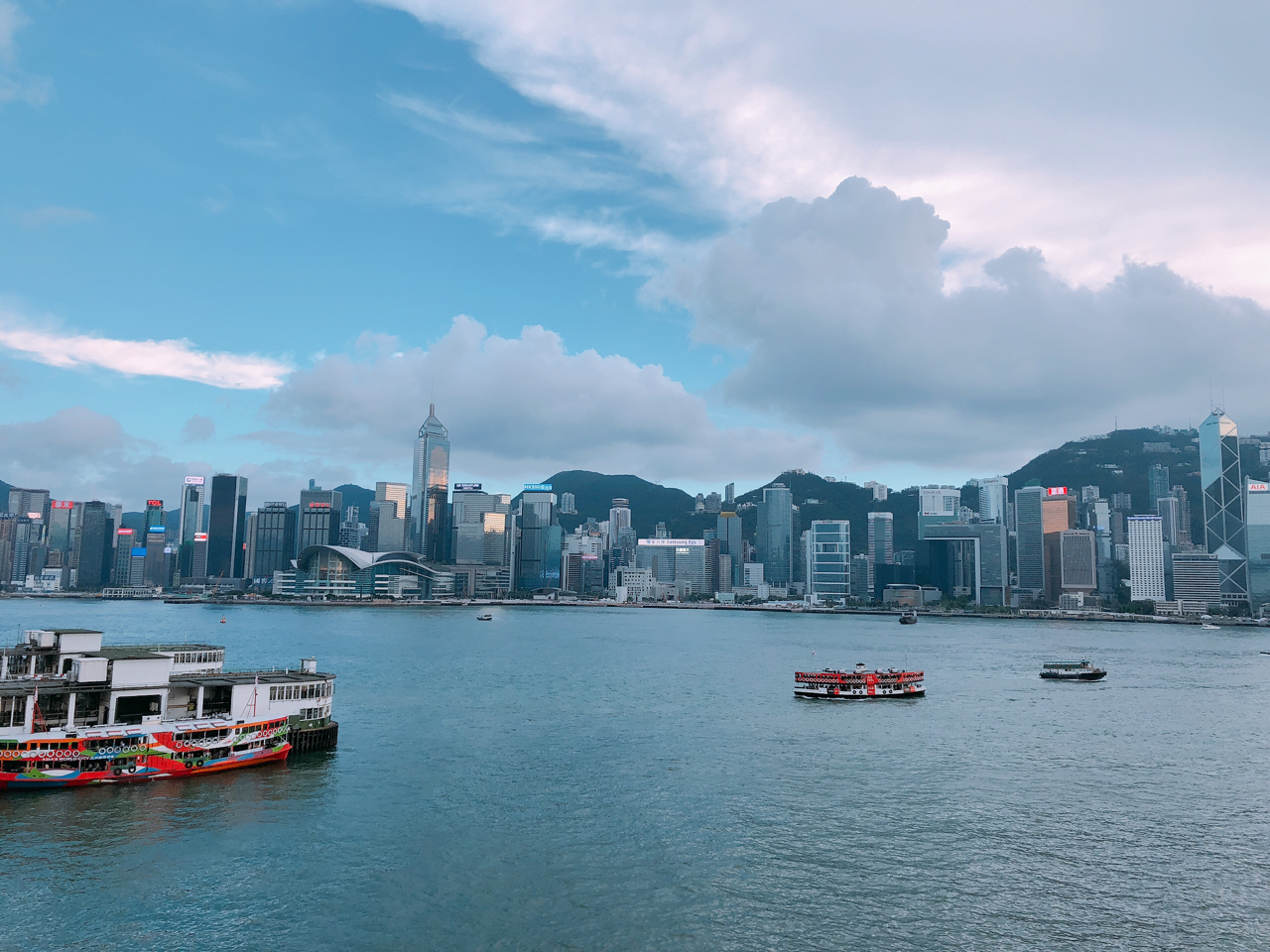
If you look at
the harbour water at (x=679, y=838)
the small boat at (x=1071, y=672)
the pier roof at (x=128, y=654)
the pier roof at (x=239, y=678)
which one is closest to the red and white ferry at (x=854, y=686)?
the harbour water at (x=679, y=838)

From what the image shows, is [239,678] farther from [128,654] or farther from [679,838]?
[679,838]

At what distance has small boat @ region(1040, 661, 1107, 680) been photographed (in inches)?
4144

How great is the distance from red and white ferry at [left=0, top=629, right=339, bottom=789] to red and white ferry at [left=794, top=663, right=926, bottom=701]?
161 ft

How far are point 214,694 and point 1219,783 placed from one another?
210 feet

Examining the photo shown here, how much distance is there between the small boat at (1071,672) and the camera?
10525 cm

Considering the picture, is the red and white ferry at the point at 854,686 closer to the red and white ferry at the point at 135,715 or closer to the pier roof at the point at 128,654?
the red and white ferry at the point at 135,715

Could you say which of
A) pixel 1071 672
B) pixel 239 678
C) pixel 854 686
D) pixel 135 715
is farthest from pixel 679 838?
pixel 1071 672

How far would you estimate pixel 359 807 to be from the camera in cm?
4466

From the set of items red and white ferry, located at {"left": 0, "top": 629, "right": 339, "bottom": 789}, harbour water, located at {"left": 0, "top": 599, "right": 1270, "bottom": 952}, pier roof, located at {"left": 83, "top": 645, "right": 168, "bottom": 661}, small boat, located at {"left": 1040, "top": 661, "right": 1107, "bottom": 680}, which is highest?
pier roof, located at {"left": 83, "top": 645, "right": 168, "bottom": 661}

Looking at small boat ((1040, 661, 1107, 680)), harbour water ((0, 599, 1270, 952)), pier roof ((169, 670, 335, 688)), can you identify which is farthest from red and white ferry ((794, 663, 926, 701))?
pier roof ((169, 670, 335, 688))

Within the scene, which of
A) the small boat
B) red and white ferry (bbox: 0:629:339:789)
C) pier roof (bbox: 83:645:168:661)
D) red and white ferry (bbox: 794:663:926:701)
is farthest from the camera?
the small boat

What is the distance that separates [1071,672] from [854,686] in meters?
36.8

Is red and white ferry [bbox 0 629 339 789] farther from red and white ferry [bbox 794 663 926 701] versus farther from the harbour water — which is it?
red and white ferry [bbox 794 663 926 701]

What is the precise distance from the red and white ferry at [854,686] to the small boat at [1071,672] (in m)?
28.1
